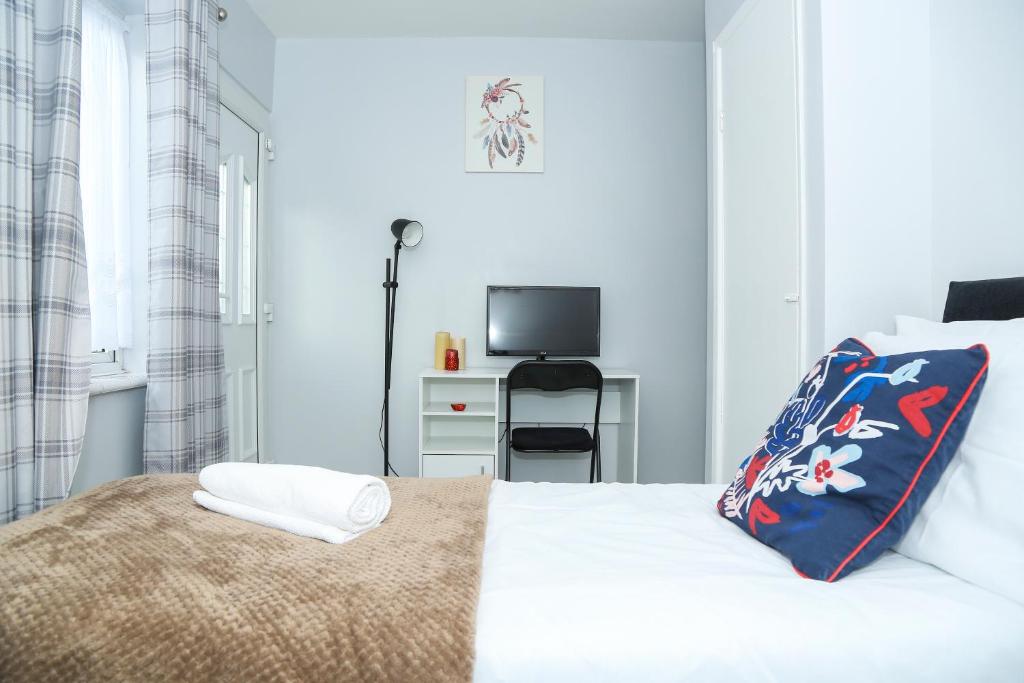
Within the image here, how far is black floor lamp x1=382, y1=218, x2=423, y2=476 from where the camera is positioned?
308 centimetres

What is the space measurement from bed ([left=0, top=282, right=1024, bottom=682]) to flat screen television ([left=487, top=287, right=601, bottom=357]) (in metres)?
2.18

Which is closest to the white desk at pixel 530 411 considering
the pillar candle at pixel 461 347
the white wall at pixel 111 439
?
the pillar candle at pixel 461 347

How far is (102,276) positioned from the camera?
198 centimetres

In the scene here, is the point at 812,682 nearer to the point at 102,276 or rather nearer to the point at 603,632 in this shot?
the point at 603,632

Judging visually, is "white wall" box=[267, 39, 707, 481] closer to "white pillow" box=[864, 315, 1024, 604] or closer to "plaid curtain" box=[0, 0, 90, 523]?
"plaid curtain" box=[0, 0, 90, 523]

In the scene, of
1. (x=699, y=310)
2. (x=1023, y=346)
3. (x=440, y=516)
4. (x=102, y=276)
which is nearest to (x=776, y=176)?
(x=1023, y=346)

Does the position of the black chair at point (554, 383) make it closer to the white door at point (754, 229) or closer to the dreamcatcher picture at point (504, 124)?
the white door at point (754, 229)

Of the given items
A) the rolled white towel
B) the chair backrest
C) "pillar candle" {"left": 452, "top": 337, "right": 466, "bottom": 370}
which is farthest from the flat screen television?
the rolled white towel

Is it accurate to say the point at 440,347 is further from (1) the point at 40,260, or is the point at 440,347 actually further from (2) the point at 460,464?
(1) the point at 40,260

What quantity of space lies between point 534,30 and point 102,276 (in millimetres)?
2490

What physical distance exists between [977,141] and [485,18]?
236 centimetres

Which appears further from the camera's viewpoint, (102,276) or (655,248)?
(655,248)

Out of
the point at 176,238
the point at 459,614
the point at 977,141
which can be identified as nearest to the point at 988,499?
the point at 459,614

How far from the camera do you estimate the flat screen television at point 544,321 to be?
3.10 metres
